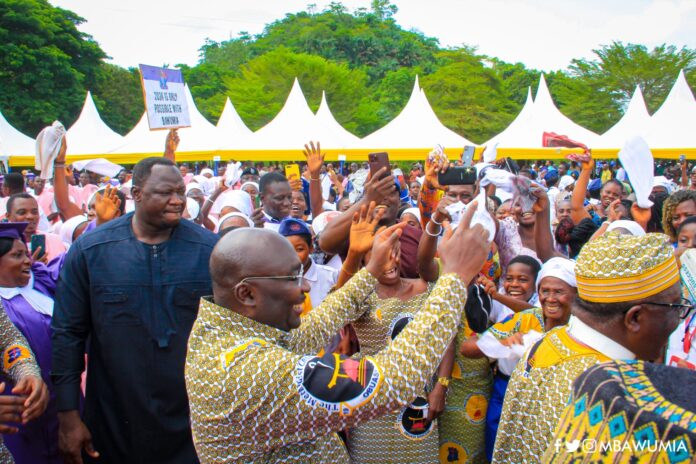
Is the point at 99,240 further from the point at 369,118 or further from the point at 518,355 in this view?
the point at 369,118

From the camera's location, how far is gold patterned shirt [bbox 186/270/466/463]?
5.44ft

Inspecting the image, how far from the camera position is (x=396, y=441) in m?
3.13

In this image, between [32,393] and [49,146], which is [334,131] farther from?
[32,393]

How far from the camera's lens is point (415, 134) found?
1747cm

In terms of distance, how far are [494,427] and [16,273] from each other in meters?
A: 2.85

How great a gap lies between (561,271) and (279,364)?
2.06m

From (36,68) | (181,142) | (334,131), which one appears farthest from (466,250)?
(36,68)

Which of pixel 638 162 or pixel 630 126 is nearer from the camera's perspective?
pixel 638 162

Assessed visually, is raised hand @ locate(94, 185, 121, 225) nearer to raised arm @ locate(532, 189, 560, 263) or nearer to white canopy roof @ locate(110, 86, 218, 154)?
raised arm @ locate(532, 189, 560, 263)

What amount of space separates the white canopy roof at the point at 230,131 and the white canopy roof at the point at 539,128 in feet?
27.2

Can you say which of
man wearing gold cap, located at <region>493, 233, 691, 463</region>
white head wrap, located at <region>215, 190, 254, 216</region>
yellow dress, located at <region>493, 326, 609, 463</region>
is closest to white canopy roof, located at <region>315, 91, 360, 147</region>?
white head wrap, located at <region>215, 190, 254, 216</region>

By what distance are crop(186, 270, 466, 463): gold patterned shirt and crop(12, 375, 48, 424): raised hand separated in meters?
1.06

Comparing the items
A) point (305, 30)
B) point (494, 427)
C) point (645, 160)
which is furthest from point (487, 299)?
point (305, 30)

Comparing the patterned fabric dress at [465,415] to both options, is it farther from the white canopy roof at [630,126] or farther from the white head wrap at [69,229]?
the white canopy roof at [630,126]
